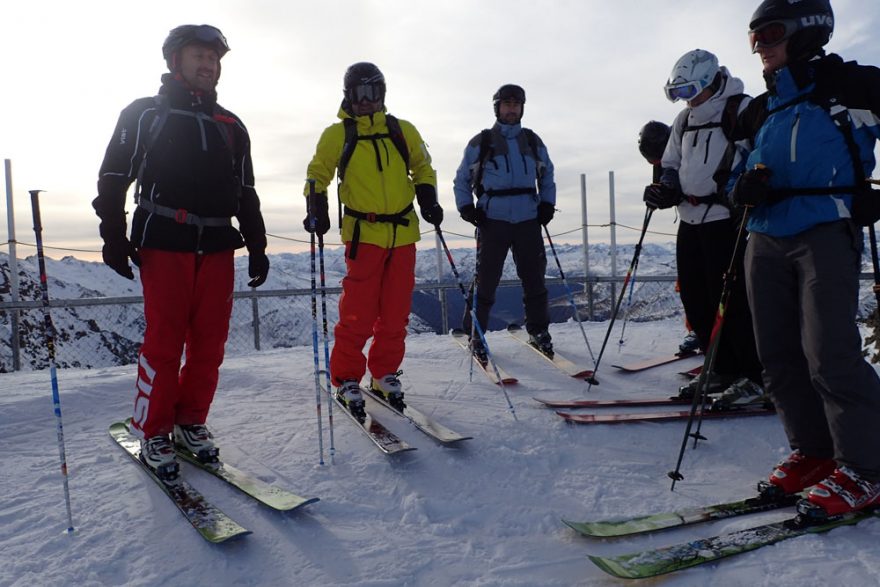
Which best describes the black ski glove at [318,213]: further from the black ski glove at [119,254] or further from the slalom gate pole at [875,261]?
the slalom gate pole at [875,261]

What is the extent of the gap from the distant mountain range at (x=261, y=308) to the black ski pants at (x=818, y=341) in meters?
2.49

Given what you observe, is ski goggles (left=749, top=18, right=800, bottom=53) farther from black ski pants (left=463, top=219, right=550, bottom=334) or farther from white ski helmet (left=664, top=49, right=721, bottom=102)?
black ski pants (left=463, top=219, right=550, bottom=334)

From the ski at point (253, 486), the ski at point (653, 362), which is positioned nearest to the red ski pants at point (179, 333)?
the ski at point (253, 486)

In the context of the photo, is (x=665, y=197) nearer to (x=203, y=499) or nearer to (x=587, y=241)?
(x=203, y=499)

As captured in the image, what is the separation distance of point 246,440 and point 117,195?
1.57 metres

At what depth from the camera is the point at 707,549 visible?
1938 millimetres

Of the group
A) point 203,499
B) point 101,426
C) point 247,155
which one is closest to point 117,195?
point 247,155

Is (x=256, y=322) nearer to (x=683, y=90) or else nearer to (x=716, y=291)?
(x=716, y=291)

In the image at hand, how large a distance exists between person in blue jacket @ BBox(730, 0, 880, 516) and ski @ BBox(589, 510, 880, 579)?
0.07 meters

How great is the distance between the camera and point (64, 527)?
2.36 meters

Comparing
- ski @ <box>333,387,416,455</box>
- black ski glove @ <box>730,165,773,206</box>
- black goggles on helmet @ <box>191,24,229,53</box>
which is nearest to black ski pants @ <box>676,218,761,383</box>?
black ski glove @ <box>730,165,773,206</box>

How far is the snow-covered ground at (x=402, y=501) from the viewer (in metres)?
1.98

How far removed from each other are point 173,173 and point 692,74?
3.17 metres

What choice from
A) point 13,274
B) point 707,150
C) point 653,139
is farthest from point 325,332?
point 13,274
